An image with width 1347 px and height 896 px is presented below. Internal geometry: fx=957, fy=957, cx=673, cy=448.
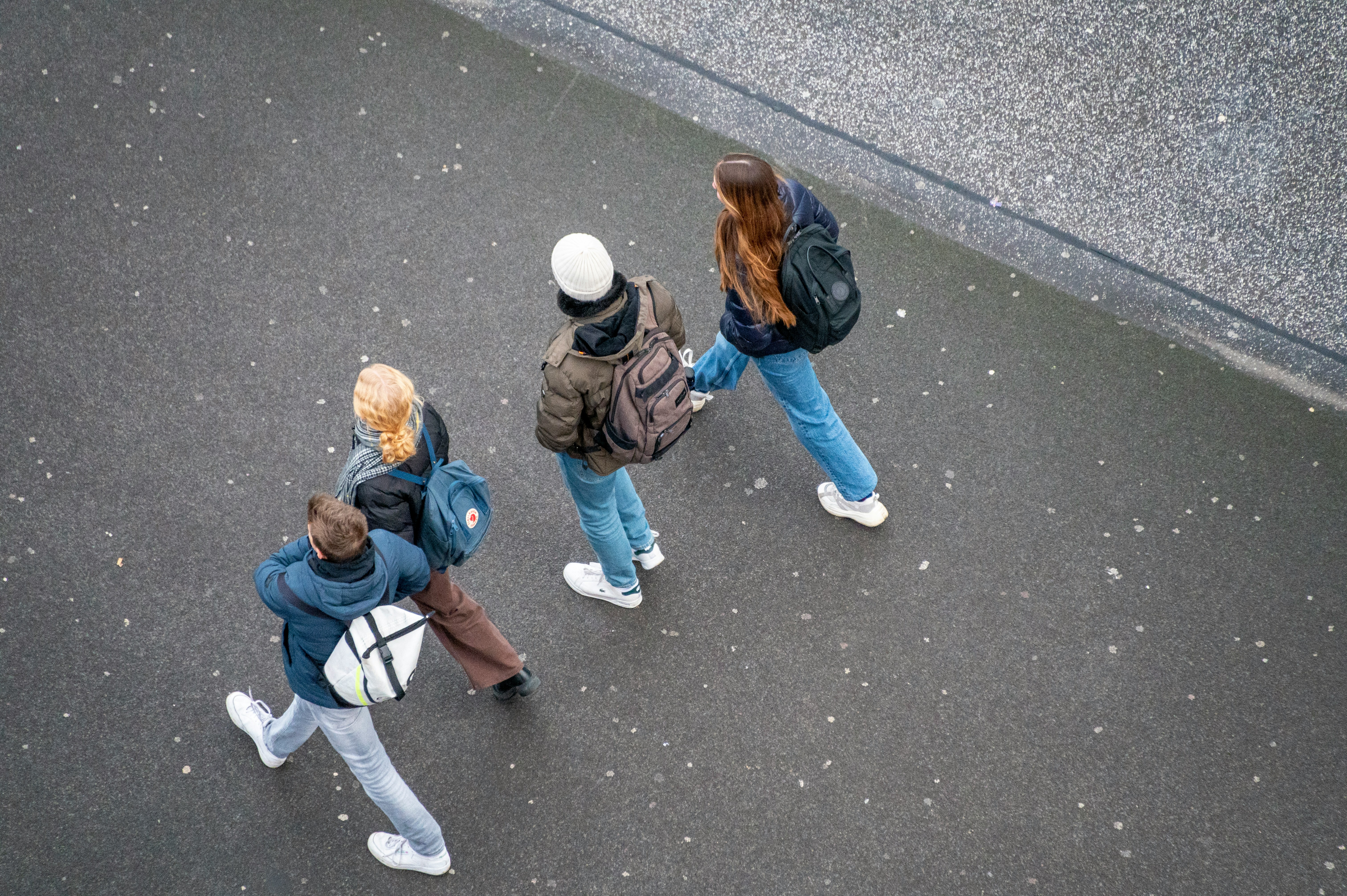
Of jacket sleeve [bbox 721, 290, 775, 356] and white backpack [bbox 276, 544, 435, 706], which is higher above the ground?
jacket sleeve [bbox 721, 290, 775, 356]

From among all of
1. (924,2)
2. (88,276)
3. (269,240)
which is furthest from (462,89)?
(924,2)

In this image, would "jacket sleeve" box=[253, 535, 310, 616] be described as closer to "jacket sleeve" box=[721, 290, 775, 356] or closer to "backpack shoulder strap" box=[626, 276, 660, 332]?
"backpack shoulder strap" box=[626, 276, 660, 332]

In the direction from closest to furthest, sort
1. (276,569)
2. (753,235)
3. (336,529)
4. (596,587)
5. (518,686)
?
(336,529), (276,569), (753,235), (518,686), (596,587)

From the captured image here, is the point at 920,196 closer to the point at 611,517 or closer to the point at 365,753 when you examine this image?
the point at 611,517

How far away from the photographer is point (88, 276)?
14.4 feet

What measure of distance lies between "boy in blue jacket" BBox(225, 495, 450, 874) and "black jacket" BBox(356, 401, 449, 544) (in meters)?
0.08

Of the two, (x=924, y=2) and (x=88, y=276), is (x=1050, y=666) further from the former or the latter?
(x=88, y=276)

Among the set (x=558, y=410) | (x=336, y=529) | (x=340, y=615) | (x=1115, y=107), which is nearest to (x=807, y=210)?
(x=558, y=410)

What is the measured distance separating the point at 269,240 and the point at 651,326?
98.5 inches

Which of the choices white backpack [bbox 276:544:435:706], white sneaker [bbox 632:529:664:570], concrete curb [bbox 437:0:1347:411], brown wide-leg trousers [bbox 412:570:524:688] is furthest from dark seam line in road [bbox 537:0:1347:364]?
white backpack [bbox 276:544:435:706]

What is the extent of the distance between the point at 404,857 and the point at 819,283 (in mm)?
2481

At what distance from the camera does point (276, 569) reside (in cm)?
261

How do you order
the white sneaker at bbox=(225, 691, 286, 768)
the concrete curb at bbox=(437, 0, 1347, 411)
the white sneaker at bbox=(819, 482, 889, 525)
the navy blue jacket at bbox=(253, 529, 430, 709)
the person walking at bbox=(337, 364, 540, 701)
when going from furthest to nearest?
the concrete curb at bbox=(437, 0, 1347, 411) → the white sneaker at bbox=(819, 482, 889, 525) → the white sneaker at bbox=(225, 691, 286, 768) → the person walking at bbox=(337, 364, 540, 701) → the navy blue jacket at bbox=(253, 529, 430, 709)

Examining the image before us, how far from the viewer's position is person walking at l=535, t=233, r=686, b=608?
267cm
